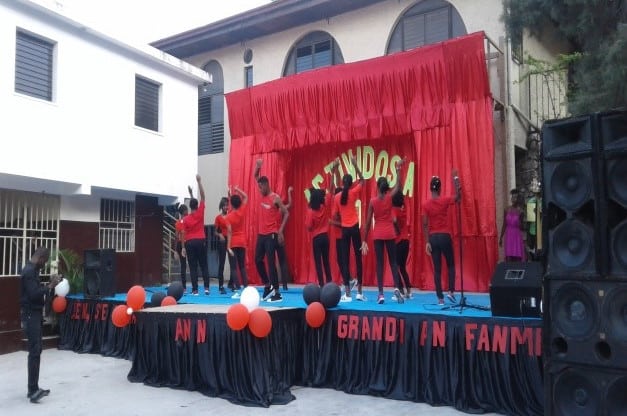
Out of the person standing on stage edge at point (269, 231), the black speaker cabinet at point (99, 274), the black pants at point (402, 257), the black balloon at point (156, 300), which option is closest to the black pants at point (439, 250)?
the black pants at point (402, 257)

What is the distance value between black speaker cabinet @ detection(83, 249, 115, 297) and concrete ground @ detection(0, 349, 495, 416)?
168 centimetres

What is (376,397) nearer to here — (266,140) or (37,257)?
(37,257)

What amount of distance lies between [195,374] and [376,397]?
198 centimetres

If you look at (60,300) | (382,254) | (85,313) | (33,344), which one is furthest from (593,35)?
(60,300)

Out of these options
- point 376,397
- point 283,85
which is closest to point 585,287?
point 376,397

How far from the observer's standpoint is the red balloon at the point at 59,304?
8617mm

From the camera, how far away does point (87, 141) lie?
9.16m

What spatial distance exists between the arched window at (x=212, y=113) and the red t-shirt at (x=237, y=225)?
5.53 metres

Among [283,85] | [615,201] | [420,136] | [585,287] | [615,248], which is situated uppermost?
[283,85]

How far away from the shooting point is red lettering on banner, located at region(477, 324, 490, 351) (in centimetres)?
516

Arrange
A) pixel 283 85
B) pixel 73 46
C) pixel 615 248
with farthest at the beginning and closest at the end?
pixel 283 85
pixel 73 46
pixel 615 248

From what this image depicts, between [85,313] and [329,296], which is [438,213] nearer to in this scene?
[329,296]

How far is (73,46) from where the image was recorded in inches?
358

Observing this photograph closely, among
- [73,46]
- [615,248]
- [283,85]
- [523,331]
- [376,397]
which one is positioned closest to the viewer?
[615,248]
